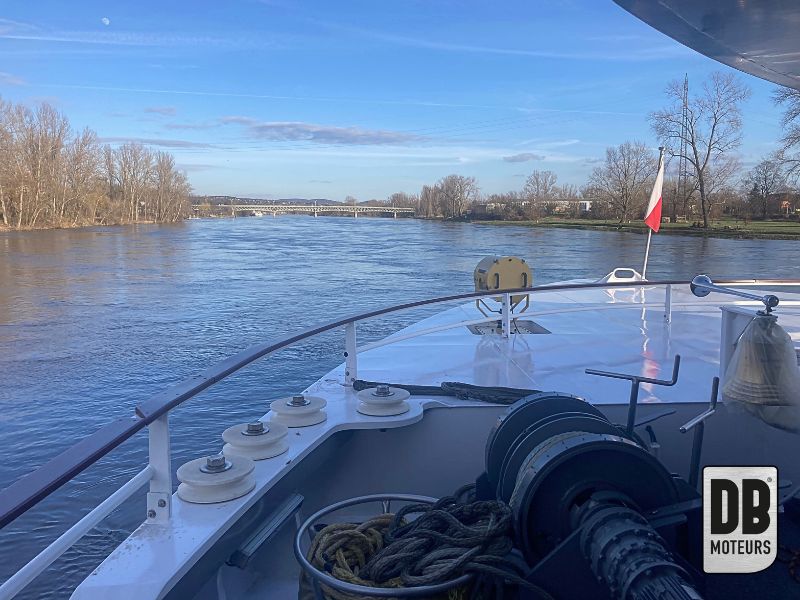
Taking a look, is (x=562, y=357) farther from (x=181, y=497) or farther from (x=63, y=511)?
(x=63, y=511)

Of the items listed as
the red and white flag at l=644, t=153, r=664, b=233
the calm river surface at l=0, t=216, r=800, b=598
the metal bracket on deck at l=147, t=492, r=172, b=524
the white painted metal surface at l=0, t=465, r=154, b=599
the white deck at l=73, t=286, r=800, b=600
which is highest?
the red and white flag at l=644, t=153, r=664, b=233

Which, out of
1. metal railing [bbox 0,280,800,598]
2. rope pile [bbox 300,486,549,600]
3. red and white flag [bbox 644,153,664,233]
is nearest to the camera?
metal railing [bbox 0,280,800,598]

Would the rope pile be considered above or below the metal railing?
below

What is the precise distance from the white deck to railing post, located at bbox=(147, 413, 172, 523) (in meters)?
0.04

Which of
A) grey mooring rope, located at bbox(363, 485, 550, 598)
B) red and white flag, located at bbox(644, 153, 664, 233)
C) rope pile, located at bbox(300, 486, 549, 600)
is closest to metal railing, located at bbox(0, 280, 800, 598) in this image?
rope pile, located at bbox(300, 486, 549, 600)

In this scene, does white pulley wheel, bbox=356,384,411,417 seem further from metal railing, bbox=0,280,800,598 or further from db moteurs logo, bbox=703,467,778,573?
db moteurs logo, bbox=703,467,778,573

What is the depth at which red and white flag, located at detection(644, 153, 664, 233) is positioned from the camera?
7.96 metres

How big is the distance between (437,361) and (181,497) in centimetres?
314

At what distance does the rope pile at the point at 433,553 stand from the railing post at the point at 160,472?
0.40m

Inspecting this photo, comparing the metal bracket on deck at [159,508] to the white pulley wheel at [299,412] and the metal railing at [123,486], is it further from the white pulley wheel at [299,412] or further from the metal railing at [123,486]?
the white pulley wheel at [299,412]

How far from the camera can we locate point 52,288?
20.4 meters

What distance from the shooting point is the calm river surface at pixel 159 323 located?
6234 mm

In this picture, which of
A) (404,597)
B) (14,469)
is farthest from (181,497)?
(14,469)

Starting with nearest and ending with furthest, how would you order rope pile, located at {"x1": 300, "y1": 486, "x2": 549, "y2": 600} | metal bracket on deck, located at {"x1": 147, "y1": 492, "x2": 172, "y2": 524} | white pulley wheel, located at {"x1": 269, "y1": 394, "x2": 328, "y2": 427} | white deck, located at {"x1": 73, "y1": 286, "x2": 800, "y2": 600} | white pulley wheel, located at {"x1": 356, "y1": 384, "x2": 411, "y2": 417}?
rope pile, located at {"x1": 300, "y1": 486, "x2": 549, "y2": 600} < white deck, located at {"x1": 73, "y1": 286, "x2": 800, "y2": 600} < metal bracket on deck, located at {"x1": 147, "y1": 492, "x2": 172, "y2": 524} < white pulley wheel, located at {"x1": 269, "y1": 394, "x2": 328, "y2": 427} < white pulley wheel, located at {"x1": 356, "y1": 384, "x2": 411, "y2": 417}
